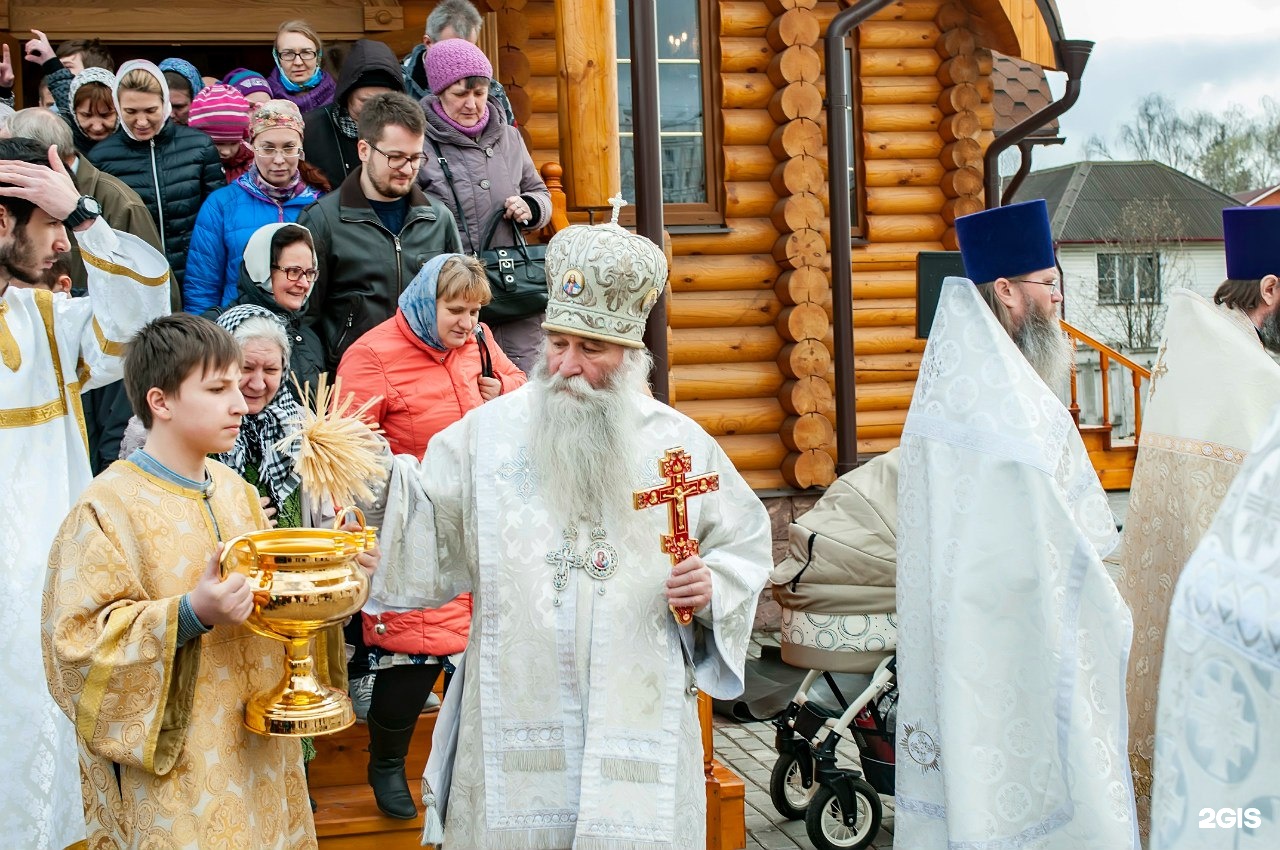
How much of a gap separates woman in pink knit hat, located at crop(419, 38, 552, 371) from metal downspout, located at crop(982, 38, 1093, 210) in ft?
17.9

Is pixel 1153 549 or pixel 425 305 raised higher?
pixel 425 305

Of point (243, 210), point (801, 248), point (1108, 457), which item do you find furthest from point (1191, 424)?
point (1108, 457)

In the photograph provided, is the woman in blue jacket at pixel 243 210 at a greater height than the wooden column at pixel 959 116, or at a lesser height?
lesser

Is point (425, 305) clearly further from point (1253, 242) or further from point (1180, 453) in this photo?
point (1253, 242)

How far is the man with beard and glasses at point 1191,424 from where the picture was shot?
3.71 meters

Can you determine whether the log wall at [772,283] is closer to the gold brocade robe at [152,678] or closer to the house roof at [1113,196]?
the gold brocade robe at [152,678]

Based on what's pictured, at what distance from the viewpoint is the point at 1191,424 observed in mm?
3791

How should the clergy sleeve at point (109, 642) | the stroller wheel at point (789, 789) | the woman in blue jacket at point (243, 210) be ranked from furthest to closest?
the stroller wheel at point (789, 789), the woman in blue jacket at point (243, 210), the clergy sleeve at point (109, 642)

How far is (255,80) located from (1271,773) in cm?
638

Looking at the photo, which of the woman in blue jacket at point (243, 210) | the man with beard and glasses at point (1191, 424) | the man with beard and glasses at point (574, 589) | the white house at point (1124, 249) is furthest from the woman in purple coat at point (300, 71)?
the white house at point (1124, 249)

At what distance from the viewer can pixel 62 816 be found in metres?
3.53

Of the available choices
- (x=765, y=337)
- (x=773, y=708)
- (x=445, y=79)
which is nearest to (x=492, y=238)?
(x=445, y=79)

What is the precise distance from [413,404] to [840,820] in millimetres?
2278

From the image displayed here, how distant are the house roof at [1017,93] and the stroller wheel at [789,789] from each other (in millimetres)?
8461
